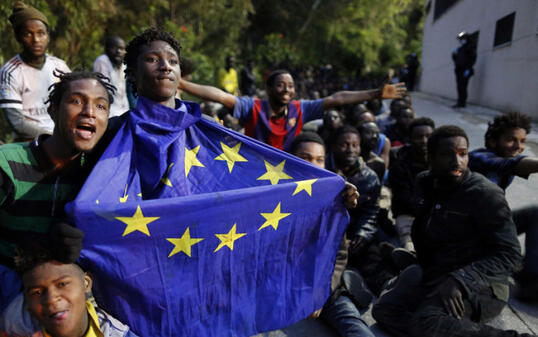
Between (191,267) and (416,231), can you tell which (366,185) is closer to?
(416,231)

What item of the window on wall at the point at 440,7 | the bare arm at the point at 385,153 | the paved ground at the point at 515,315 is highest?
the window on wall at the point at 440,7

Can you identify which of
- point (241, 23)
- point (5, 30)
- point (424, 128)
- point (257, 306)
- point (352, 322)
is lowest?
point (352, 322)

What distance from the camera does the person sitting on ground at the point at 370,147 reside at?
15.6 ft

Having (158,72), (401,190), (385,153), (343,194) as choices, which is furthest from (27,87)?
(385,153)

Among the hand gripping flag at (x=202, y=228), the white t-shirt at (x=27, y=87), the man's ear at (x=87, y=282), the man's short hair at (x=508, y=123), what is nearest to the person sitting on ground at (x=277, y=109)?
the man's short hair at (x=508, y=123)

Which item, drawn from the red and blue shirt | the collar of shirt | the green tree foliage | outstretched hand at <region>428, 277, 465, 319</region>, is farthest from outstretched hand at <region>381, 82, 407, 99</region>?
the green tree foliage

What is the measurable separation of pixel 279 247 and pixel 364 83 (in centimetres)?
1897

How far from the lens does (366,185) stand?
3.67m

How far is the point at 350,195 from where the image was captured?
98.1 inches

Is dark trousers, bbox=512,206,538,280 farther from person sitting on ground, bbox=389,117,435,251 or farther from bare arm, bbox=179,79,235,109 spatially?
bare arm, bbox=179,79,235,109

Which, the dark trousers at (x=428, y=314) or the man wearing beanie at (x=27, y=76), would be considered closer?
the dark trousers at (x=428, y=314)

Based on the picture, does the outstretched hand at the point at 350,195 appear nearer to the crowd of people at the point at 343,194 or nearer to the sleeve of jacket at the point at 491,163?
the crowd of people at the point at 343,194

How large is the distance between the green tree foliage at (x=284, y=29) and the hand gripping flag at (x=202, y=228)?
33.1ft

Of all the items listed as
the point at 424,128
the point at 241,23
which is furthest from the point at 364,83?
the point at 424,128
